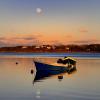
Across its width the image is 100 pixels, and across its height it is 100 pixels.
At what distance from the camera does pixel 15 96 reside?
14664 millimetres

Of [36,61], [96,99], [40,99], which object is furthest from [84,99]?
[36,61]

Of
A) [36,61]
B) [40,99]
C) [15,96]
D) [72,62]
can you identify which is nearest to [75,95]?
[40,99]

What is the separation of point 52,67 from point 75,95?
15.5 metres

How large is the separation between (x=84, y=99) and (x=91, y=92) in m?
Result: 2.49

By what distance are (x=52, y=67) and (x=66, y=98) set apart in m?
16.3

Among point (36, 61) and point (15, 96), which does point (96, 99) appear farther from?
point (36, 61)

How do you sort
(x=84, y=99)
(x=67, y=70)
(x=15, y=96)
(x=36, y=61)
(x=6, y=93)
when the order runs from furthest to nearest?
(x=67, y=70)
(x=36, y=61)
(x=6, y=93)
(x=15, y=96)
(x=84, y=99)

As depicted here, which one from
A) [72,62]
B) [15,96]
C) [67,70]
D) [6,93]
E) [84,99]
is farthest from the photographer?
[72,62]

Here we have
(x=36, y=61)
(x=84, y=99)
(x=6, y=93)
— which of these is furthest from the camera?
(x=36, y=61)

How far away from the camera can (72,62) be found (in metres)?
36.6

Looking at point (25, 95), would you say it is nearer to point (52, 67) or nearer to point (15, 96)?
point (15, 96)

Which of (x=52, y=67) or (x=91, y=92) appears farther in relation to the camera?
(x=52, y=67)

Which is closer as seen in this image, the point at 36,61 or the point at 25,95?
the point at 25,95

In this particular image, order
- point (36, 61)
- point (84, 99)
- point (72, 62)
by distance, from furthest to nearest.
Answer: point (72, 62) → point (36, 61) → point (84, 99)
